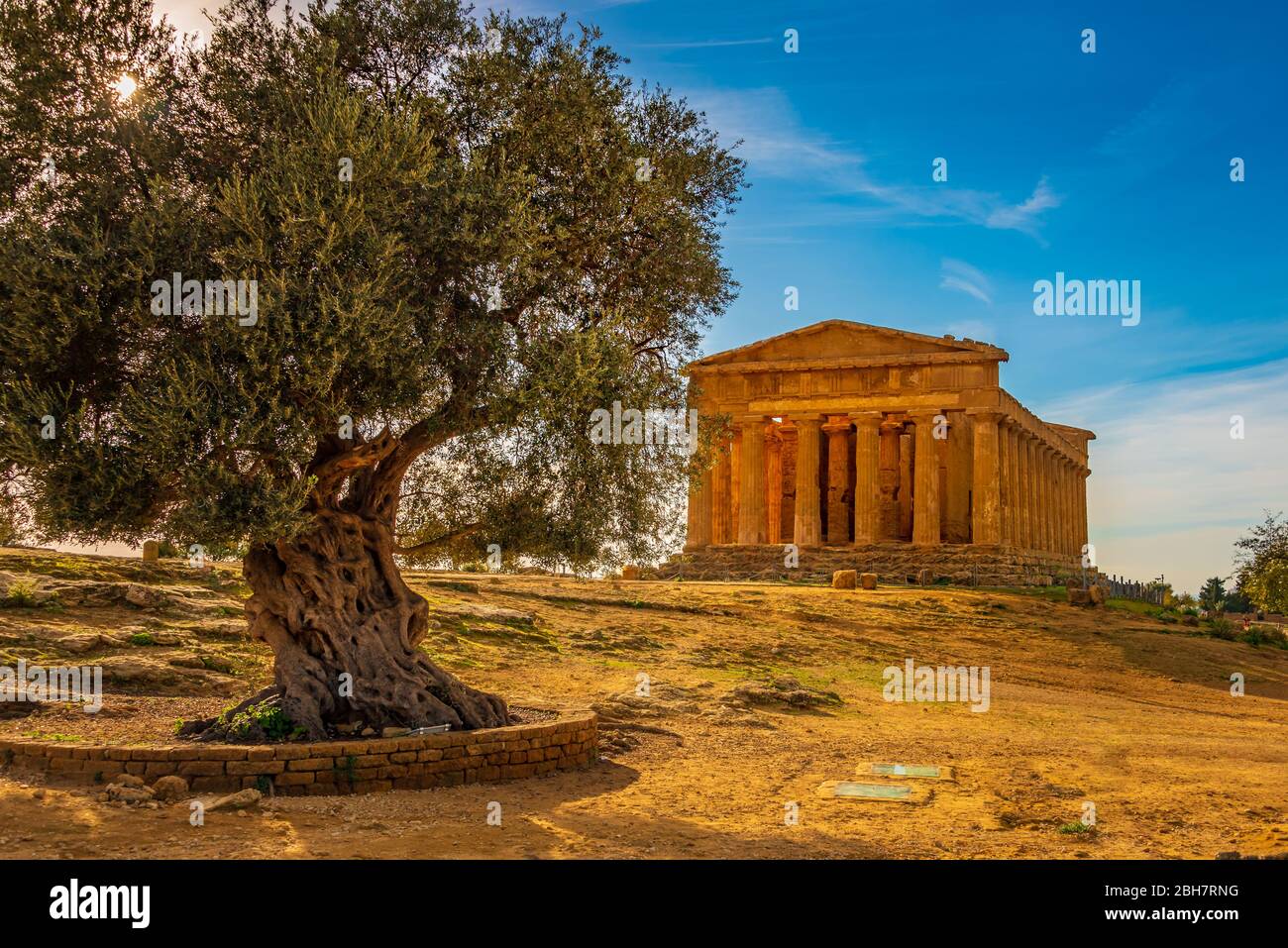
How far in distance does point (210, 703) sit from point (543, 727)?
493 cm

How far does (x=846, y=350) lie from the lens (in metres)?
51.8

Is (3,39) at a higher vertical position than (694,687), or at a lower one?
higher

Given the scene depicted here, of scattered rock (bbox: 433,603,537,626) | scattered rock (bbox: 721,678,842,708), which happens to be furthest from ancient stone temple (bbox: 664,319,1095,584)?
scattered rock (bbox: 721,678,842,708)

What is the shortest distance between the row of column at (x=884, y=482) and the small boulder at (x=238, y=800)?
36656 mm

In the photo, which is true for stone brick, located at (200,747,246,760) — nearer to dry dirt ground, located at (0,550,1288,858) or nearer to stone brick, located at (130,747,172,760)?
stone brick, located at (130,747,172,760)

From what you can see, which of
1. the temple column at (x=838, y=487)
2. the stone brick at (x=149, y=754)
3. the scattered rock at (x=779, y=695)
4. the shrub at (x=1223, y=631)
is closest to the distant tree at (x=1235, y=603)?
the temple column at (x=838, y=487)

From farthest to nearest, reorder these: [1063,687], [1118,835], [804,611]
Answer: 1. [804,611]
2. [1063,687]
3. [1118,835]

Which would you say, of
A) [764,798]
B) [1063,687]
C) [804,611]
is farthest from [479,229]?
[804,611]

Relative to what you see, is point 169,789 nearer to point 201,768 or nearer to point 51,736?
point 201,768

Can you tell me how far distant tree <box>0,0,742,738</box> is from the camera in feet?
35.4

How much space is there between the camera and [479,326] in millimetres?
12430

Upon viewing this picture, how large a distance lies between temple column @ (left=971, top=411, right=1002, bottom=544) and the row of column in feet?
0.15

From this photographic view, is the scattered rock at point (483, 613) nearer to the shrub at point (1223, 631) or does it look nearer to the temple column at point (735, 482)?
the shrub at point (1223, 631)

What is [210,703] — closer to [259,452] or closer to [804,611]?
[259,452]
